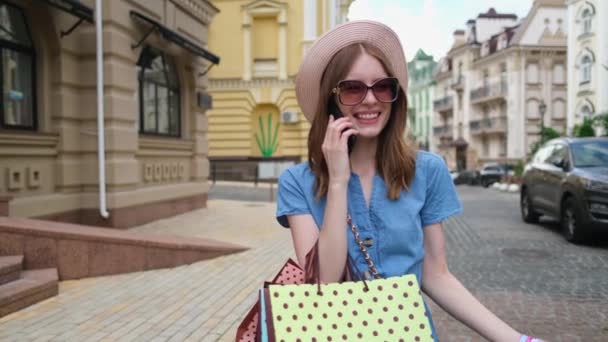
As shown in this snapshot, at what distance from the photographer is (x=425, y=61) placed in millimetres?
79375

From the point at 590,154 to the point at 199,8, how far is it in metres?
9.42

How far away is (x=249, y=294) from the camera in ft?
19.0

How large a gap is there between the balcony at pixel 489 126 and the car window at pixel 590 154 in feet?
137

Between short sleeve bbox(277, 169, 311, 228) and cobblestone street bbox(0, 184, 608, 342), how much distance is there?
2.32 feet

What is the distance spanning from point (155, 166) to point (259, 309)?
9917 millimetres

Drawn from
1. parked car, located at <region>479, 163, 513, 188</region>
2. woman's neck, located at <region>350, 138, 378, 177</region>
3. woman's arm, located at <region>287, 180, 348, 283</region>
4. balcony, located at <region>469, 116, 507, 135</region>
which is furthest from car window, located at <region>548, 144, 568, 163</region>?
balcony, located at <region>469, 116, 507, 135</region>

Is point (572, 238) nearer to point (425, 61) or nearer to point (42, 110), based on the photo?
point (42, 110)

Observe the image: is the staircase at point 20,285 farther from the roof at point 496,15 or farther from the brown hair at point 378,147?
the roof at point 496,15

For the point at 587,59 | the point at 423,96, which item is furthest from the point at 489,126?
the point at 423,96

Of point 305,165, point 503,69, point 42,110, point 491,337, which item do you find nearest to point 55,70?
point 42,110

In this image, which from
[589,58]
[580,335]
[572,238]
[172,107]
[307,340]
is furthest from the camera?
[589,58]

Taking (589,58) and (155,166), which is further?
(589,58)

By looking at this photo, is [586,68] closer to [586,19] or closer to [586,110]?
[586,110]

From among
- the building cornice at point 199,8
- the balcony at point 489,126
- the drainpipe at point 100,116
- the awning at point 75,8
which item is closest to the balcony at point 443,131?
the balcony at point 489,126
